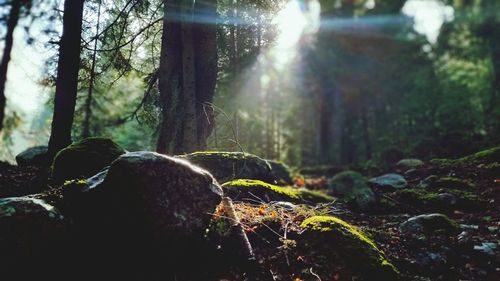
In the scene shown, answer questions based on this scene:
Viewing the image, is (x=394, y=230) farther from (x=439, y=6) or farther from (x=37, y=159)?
(x=439, y=6)

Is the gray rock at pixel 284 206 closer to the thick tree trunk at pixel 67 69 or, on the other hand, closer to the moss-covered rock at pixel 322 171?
the thick tree trunk at pixel 67 69

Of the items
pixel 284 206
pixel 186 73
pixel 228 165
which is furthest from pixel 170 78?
pixel 284 206

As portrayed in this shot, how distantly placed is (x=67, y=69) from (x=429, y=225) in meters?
7.35

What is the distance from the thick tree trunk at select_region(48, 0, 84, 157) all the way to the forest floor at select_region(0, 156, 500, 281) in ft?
4.44

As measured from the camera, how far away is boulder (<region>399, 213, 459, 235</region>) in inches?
240

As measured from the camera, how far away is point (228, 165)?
29.2 feet

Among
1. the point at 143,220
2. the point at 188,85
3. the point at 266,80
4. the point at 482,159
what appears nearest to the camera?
the point at 143,220

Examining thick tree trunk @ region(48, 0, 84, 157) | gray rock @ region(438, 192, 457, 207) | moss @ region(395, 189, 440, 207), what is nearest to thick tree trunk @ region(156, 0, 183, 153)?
thick tree trunk @ region(48, 0, 84, 157)

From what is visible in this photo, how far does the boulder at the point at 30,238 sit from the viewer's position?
4004 mm

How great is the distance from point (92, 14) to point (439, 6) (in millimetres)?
32975

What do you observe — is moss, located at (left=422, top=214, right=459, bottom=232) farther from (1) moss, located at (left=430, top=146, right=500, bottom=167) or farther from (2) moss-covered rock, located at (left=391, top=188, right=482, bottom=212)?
(1) moss, located at (left=430, top=146, right=500, bottom=167)

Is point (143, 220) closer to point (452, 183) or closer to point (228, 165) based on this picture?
point (228, 165)

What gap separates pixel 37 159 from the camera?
1179 cm

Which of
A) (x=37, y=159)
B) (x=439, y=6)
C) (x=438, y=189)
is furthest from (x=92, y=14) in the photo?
(x=439, y=6)
